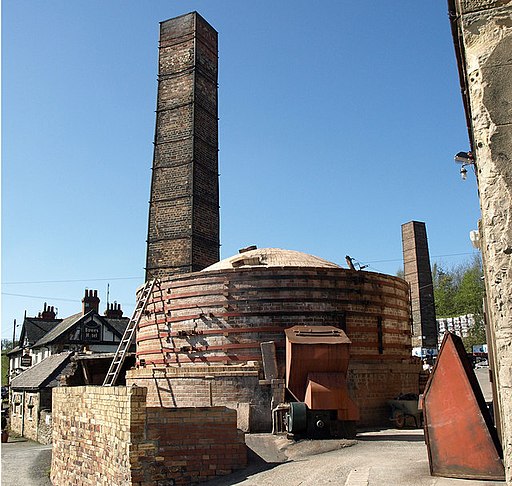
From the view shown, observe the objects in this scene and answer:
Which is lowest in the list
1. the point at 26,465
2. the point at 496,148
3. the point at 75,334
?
the point at 26,465

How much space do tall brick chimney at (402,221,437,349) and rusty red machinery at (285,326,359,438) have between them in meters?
26.5

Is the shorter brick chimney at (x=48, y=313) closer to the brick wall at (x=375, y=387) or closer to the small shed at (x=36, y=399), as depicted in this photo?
the small shed at (x=36, y=399)

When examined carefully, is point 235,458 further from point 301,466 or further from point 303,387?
point 303,387

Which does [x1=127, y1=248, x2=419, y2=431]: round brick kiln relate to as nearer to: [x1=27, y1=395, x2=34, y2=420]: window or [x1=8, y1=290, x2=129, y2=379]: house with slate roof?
[x1=27, y1=395, x2=34, y2=420]: window

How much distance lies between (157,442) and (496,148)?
9131mm

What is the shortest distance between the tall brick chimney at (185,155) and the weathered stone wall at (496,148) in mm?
25177

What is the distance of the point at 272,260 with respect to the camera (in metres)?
17.3

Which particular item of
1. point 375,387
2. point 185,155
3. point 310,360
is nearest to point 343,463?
point 310,360

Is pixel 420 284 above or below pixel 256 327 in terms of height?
above

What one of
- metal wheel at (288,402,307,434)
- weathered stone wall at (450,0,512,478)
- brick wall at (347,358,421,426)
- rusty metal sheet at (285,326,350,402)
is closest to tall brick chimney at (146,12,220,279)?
brick wall at (347,358,421,426)

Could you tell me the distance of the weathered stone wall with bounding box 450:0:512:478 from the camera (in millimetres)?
2254

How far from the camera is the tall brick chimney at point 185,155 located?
92.2ft

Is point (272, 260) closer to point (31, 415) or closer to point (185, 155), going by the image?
point (185, 155)

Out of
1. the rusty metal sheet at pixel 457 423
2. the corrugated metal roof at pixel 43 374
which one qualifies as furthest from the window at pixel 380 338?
the corrugated metal roof at pixel 43 374
